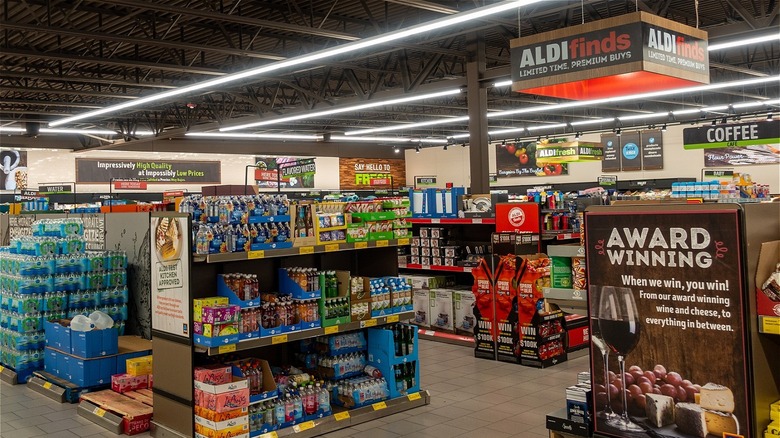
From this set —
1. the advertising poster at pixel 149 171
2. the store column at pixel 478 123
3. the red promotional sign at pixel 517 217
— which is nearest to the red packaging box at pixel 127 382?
the red promotional sign at pixel 517 217

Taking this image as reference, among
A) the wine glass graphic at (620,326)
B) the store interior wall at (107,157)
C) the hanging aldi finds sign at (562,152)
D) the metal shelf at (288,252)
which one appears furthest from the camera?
the store interior wall at (107,157)

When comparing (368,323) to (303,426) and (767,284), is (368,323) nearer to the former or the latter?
(303,426)

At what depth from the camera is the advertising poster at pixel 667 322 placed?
2.50 m

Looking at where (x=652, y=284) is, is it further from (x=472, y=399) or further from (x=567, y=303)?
(x=472, y=399)

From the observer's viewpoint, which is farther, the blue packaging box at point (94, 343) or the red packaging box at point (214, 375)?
the blue packaging box at point (94, 343)

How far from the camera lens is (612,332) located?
2.82 meters

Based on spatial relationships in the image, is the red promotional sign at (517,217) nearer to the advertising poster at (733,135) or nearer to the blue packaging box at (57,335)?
the advertising poster at (733,135)

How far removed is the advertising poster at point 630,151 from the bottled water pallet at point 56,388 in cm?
2140

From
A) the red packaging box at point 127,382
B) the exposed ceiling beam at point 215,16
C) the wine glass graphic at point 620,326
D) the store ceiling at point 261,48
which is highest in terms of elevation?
the store ceiling at point 261,48

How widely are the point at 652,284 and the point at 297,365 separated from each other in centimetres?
430

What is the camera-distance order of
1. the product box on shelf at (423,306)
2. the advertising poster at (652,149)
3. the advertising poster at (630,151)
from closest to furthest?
the product box on shelf at (423,306) → the advertising poster at (652,149) → the advertising poster at (630,151)

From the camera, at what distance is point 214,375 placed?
16.6 feet

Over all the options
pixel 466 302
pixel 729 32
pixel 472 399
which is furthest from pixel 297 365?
pixel 729 32

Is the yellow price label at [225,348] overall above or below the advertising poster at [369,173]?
below
